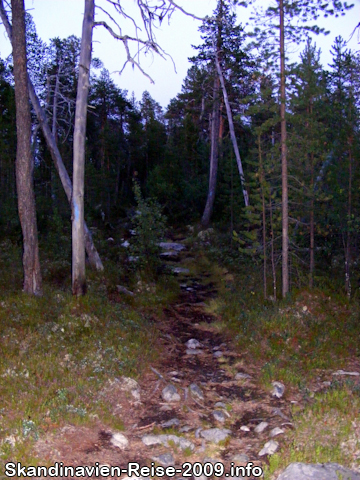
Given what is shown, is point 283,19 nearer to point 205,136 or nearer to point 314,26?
point 314,26

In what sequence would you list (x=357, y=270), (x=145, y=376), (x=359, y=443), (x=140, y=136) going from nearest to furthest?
1. (x=359, y=443)
2. (x=145, y=376)
3. (x=357, y=270)
4. (x=140, y=136)

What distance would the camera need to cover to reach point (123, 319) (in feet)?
29.9

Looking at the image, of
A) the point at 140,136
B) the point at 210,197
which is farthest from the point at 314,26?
the point at 140,136

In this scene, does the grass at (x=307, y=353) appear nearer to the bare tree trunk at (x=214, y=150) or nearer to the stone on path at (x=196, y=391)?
the stone on path at (x=196, y=391)

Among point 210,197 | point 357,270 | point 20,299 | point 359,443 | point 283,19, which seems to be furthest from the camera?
point 210,197

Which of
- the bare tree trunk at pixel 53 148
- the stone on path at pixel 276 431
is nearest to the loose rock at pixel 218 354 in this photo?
the stone on path at pixel 276 431

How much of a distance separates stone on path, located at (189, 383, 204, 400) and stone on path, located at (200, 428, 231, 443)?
1.08 m

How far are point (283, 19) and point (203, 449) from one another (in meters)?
10.6

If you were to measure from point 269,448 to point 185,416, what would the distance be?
146 centimetres

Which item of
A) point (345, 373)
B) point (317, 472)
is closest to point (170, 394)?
point (317, 472)

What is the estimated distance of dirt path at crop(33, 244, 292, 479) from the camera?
4.91m

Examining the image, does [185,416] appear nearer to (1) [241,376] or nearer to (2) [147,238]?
(1) [241,376]

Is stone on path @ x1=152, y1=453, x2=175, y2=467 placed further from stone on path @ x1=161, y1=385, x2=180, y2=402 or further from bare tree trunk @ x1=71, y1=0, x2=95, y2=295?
bare tree trunk @ x1=71, y1=0, x2=95, y2=295

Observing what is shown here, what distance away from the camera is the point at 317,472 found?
4293 millimetres
